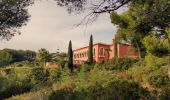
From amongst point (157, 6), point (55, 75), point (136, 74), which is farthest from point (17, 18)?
point (55, 75)

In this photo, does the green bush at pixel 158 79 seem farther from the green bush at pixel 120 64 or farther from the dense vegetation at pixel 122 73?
the green bush at pixel 120 64

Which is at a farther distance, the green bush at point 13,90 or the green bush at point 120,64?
the green bush at point 120,64

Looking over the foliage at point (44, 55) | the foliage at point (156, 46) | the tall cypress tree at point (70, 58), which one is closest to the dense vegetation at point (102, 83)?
the foliage at point (156, 46)

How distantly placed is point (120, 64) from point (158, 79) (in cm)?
1848

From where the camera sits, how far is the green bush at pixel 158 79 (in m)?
30.3

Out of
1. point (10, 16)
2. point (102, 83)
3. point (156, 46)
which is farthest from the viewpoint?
point (156, 46)

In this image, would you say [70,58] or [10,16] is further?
[70,58]

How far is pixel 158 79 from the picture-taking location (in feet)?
101

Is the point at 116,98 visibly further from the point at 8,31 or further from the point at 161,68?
the point at 161,68

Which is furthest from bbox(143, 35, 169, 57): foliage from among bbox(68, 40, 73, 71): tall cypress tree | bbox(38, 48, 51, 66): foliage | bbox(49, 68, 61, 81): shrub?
bbox(38, 48, 51, 66): foliage

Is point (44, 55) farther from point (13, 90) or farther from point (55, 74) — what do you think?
point (13, 90)

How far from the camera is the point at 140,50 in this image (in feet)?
181

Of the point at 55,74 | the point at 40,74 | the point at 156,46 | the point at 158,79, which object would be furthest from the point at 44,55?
the point at 158,79

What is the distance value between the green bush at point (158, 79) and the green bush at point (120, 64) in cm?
1491
